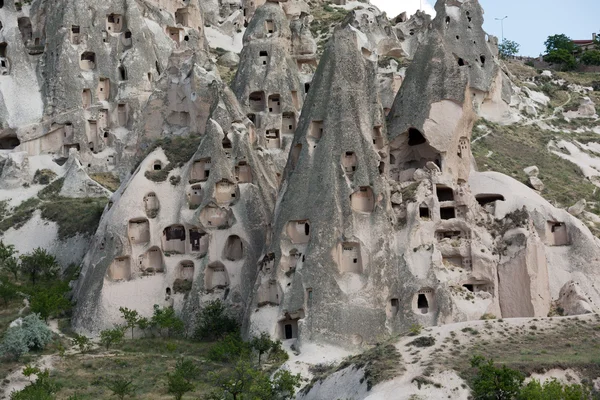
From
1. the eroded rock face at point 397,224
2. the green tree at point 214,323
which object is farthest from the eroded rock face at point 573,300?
the green tree at point 214,323

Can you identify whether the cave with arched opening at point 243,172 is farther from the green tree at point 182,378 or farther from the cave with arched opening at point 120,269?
the green tree at point 182,378

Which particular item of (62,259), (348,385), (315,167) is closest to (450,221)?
(315,167)

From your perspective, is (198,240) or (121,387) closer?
(121,387)

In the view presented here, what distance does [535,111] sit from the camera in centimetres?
9688

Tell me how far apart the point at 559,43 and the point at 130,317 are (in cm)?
9115

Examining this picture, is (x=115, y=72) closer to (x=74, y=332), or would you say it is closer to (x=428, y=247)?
(x=74, y=332)

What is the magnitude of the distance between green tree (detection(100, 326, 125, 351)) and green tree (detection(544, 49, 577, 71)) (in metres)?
82.4

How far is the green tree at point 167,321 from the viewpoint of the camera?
5747 centimetres

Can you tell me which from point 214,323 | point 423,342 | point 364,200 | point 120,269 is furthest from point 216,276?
point 423,342

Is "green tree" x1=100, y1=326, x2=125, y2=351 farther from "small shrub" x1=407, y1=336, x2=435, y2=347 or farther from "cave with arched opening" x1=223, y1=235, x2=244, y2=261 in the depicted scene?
"small shrub" x1=407, y1=336, x2=435, y2=347

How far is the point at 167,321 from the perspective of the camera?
57.4 meters

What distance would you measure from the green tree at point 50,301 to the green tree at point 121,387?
9.52 m

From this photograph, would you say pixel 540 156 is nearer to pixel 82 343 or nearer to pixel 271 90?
pixel 271 90

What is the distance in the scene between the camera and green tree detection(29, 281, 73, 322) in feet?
196
